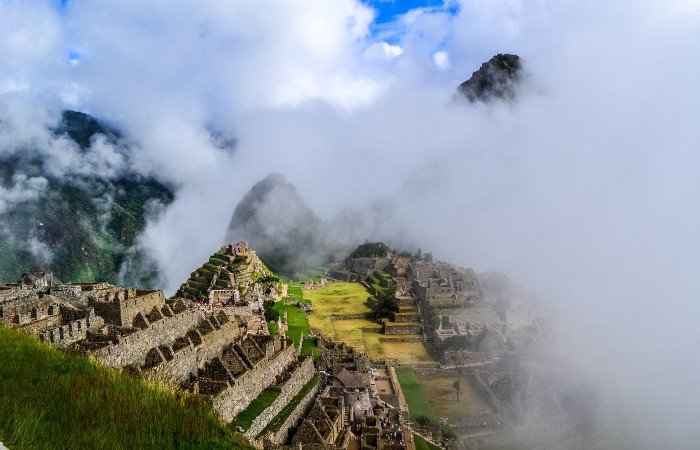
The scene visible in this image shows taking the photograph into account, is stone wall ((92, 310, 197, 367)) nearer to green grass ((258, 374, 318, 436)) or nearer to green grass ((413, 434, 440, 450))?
green grass ((258, 374, 318, 436))

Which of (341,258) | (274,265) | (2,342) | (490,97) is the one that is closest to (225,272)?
(2,342)

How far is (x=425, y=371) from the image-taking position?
123 ft

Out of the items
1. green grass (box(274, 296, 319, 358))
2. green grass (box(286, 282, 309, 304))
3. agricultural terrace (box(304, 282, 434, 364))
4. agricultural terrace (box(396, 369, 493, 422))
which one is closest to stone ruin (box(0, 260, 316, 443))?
green grass (box(274, 296, 319, 358))

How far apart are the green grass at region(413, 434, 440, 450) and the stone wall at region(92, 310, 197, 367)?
39.7 ft

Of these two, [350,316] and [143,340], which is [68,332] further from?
[350,316]

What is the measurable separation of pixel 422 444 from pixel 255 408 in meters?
9.93

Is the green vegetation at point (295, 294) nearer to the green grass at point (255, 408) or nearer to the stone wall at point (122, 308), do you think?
the stone wall at point (122, 308)

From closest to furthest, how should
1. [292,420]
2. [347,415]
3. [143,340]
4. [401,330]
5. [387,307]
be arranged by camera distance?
1. [143,340]
2. [292,420]
3. [347,415]
4. [401,330]
5. [387,307]

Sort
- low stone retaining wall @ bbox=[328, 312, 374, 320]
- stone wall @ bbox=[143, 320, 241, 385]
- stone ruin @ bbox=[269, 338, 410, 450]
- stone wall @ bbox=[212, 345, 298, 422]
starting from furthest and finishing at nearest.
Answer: low stone retaining wall @ bbox=[328, 312, 374, 320]
stone ruin @ bbox=[269, 338, 410, 450]
stone wall @ bbox=[143, 320, 241, 385]
stone wall @ bbox=[212, 345, 298, 422]

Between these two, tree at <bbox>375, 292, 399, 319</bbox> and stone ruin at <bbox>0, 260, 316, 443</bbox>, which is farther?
tree at <bbox>375, 292, 399, 319</bbox>

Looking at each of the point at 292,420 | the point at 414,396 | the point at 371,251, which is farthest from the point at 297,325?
the point at 371,251

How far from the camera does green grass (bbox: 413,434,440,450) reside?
24.3m

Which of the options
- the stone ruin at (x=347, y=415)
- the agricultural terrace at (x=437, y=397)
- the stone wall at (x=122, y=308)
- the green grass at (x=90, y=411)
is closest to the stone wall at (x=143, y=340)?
the stone wall at (x=122, y=308)

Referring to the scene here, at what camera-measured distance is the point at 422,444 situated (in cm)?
2464
